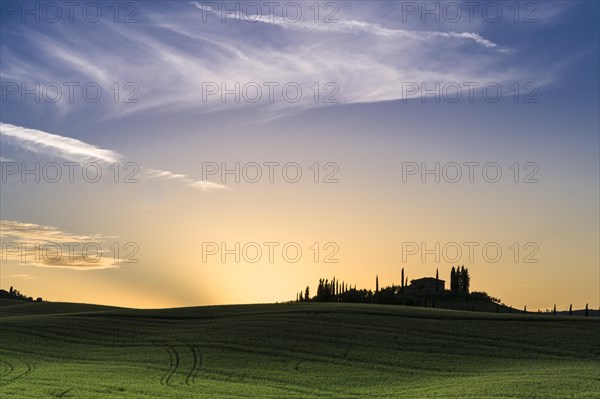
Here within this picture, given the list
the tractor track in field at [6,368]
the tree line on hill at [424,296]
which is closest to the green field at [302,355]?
the tractor track in field at [6,368]

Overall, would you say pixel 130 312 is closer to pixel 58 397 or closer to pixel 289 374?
pixel 289 374

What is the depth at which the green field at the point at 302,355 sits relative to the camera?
4441 cm

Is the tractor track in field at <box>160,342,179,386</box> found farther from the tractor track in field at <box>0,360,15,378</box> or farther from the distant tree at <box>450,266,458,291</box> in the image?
the distant tree at <box>450,266,458,291</box>

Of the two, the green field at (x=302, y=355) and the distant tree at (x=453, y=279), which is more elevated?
the distant tree at (x=453, y=279)

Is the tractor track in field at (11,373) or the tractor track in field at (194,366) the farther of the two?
the tractor track in field at (194,366)

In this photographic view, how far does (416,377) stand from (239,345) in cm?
1685

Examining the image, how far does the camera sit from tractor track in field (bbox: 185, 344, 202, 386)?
48000 millimetres

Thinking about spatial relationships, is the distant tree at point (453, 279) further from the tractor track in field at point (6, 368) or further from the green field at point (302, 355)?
the tractor track in field at point (6, 368)

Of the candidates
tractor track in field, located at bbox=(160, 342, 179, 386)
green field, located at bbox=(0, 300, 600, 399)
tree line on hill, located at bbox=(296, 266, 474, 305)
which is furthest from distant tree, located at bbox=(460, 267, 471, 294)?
tractor track in field, located at bbox=(160, 342, 179, 386)

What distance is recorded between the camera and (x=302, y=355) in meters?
57.7

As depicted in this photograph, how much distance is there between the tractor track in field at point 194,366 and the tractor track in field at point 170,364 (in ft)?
3.82

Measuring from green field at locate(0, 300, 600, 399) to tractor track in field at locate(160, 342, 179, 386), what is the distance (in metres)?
0.08

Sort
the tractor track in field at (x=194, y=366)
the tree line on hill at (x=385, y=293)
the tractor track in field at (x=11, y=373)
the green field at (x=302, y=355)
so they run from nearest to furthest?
the green field at (x=302, y=355) → the tractor track in field at (x=11, y=373) → the tractor track in field at (x=194, y=366) → the tree line on hill at (x=385, y=293)

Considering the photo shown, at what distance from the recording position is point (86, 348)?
205 ft
